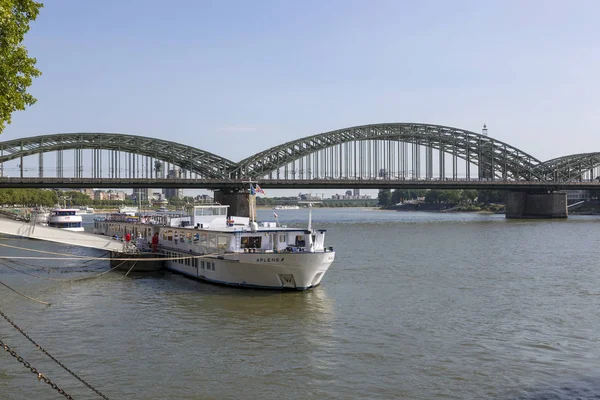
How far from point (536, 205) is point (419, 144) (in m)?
30.1

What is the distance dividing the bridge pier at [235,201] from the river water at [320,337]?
7450 centimetres

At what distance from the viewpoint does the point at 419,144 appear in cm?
14838

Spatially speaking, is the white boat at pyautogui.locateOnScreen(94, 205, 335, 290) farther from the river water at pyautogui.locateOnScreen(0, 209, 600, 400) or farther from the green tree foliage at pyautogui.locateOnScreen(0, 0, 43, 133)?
the green tree foliage at pyautogui.locateOnScreen(0, 0, 43, 133)

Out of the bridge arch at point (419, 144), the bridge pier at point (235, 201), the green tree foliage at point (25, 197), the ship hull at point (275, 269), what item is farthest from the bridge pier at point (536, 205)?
the green tree foliage at point (25, 197)

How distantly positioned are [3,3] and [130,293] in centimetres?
1969

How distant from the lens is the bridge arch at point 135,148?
121125mm

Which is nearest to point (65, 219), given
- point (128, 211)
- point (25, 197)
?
point (128, 211)

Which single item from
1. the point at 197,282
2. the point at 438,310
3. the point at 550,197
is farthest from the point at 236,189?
the point at 438,310

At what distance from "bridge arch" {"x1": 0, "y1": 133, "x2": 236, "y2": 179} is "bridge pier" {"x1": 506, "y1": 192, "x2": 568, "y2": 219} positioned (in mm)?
65879

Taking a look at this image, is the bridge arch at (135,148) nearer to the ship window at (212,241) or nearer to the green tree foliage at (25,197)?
the green tree foliage at (25,197)

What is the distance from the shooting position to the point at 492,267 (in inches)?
1837

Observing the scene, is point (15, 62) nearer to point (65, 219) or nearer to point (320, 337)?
point (320, 337)

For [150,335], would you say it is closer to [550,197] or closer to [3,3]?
[3,3]

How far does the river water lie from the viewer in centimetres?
1881
